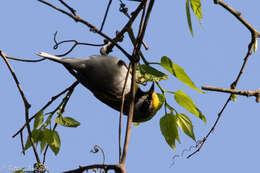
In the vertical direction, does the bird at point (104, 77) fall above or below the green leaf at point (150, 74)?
above

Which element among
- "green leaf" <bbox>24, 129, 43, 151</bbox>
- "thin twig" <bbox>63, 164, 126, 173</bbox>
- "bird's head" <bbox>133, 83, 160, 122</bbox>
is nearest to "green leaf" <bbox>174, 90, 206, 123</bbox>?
"bird's head" <bbox>133, 83, 160, 122</bbox>

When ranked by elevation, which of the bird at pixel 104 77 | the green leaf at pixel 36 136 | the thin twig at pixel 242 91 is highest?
the bird at pixel 104 77

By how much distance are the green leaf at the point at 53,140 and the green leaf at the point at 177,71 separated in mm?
770

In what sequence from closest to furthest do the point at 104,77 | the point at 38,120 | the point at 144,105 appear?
the point at 38,120 < the point at 104,77 < the point at 144,105

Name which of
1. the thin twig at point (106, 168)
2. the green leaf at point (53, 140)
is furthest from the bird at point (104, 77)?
the thin twig at point (106, 168)

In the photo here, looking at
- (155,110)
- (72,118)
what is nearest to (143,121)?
Result: (155,110)

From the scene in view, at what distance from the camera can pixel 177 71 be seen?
6.62 ft

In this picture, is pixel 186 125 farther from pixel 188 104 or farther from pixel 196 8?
pixel 196 8

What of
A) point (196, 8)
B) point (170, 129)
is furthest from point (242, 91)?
point (170, 129)

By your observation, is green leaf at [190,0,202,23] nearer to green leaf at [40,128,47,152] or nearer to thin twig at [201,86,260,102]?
thin twig at [201,86,260,102]

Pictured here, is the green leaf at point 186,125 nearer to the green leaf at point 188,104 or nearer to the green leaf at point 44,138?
the green leaf at point 188,104

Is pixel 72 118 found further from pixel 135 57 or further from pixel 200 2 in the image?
pixel 200 2

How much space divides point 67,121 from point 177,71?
29.0 inches

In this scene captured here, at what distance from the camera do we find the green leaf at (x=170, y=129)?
221cm
